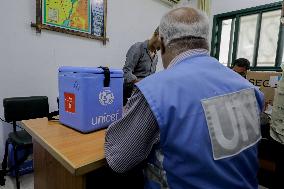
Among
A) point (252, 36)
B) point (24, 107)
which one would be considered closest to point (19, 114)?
point (24, 107)

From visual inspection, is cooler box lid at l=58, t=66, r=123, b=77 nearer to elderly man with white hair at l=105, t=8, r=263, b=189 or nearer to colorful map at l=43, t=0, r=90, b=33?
elderly man with white hair at l=105, t=8, r=263, b=189

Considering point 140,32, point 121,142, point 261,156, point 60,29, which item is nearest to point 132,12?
point 140,32

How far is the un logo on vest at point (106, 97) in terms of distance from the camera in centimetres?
94

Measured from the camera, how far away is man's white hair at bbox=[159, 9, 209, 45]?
0.78 meters

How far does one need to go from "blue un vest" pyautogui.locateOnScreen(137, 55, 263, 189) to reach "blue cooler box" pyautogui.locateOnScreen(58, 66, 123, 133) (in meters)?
0.33

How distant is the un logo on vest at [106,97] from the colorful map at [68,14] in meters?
1.60

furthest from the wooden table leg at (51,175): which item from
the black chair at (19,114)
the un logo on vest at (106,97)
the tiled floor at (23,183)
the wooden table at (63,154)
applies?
the tiled floor at (23,183)

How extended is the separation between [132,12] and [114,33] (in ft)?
1.49

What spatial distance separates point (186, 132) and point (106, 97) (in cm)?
47

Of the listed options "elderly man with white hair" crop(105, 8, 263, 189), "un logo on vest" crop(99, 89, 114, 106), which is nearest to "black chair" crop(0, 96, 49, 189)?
"un logo on vest" crop(99, 89, 114, 106)

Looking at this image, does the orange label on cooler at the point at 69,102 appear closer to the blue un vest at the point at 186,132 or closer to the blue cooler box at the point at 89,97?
the blue cooler box at the point at 89,97

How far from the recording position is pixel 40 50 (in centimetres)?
217

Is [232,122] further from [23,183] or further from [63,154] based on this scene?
[23,183]

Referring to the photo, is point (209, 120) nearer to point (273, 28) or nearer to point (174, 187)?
point (174, 187)
